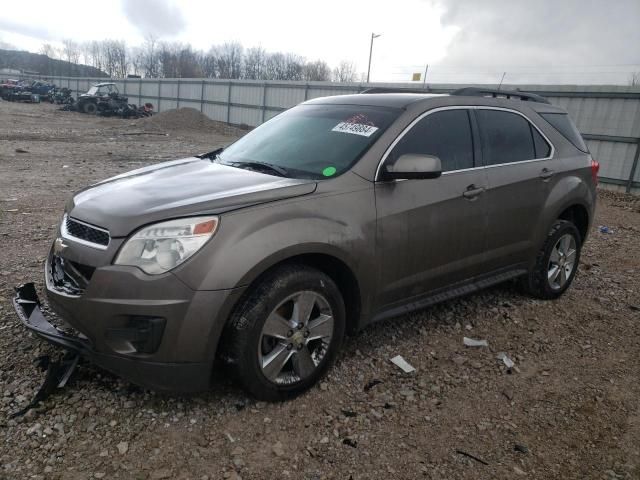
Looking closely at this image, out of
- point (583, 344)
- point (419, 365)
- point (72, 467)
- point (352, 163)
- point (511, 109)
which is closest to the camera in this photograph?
point (72, 467)

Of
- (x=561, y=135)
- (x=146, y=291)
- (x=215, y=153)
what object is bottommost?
(x=146, y=291)

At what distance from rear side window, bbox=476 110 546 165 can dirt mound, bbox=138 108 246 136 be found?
22701 millimetres

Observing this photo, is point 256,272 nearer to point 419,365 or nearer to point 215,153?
point 419,365

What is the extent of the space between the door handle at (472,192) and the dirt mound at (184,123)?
23112mm

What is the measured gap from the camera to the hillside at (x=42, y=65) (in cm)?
10681

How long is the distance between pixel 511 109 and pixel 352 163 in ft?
6.15

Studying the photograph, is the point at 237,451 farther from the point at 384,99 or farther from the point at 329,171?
the point at 384,99

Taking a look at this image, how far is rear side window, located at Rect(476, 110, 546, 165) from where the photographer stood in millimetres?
3949

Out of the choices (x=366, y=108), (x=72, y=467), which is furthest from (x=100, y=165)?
(x=72, y=467)

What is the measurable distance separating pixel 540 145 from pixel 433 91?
9.73ft

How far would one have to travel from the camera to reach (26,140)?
55.4ft

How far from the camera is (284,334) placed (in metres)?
2.83

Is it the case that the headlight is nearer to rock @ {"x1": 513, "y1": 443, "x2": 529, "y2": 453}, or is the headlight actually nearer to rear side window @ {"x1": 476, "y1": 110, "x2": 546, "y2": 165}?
rock @ {"x1": 513, "y1": 443, "x2": 529, "y2": 453}

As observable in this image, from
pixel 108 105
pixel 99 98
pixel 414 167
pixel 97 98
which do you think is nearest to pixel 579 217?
pixel 414 167
